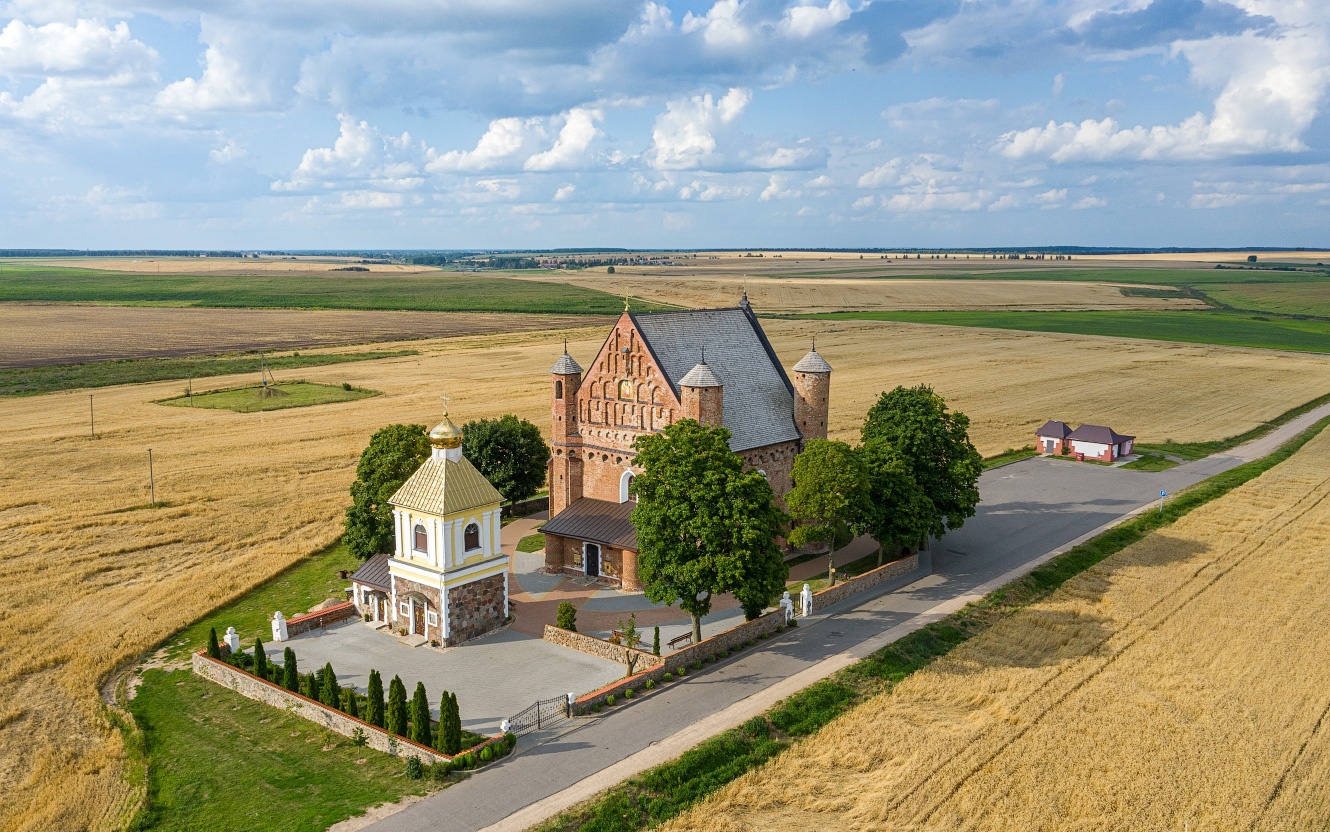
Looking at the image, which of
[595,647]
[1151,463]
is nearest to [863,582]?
[595,647]

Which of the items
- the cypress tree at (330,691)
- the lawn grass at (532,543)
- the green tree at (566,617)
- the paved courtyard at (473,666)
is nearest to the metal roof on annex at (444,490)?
the green tree at (566,617)

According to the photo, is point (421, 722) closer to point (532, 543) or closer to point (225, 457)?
point (532, 543)

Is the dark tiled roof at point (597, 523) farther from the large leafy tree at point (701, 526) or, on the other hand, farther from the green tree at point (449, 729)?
the green tree at point (449, 729)

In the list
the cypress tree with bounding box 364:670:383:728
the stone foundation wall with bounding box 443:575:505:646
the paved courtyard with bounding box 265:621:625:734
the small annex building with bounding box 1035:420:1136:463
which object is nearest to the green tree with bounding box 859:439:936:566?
the paved courtyard with bounding box 265:621:625:734

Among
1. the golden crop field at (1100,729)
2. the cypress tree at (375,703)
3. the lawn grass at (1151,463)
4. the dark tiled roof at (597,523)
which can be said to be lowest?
the golden crop field at (1100,729)

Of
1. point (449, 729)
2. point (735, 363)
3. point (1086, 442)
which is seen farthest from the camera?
point (1086, 442)
